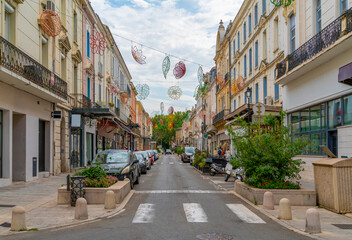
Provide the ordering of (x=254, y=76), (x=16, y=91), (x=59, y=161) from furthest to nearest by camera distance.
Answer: (x=254, y=76), (x=59, y=161), (x=16, y=91)

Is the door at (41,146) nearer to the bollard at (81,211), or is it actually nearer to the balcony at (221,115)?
the bollard at (81,211)

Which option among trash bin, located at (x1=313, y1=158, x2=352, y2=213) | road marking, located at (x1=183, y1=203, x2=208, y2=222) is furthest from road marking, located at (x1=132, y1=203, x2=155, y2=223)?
trash bin, located at (x1=313, y1=158, x2=352, y2=213)

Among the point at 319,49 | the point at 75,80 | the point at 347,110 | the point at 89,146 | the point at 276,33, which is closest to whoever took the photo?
the point at 347,110

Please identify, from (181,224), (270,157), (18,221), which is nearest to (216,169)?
(270,157)

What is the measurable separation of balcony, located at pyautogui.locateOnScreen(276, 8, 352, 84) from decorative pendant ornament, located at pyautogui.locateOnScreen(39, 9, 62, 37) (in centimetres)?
1151

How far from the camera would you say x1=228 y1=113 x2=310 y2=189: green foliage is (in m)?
11.5

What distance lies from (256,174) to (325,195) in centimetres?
225

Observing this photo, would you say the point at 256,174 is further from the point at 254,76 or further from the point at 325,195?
the point at 254,76

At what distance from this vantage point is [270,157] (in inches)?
456

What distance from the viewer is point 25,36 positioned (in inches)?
655

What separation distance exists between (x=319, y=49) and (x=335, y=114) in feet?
9.28

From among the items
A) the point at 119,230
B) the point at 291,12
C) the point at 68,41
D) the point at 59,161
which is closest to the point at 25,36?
the point at 68,41

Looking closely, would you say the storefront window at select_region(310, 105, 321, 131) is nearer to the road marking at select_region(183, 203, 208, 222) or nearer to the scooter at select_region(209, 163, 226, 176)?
the scooter at select_region(209, 163, 226, 176)

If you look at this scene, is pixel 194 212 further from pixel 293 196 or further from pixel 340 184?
pixel 340 184
